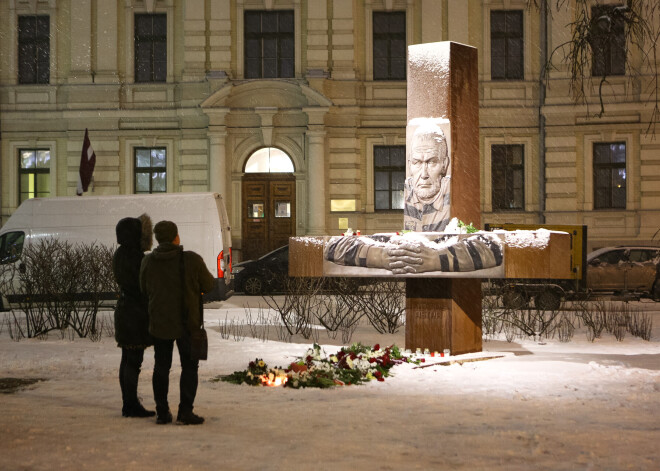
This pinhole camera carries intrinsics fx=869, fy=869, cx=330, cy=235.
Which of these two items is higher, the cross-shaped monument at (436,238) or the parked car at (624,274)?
the cross-shaped monument at (436,238)

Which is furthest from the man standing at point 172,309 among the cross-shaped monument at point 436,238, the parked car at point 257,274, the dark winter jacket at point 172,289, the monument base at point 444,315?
the parked car at point 257,274

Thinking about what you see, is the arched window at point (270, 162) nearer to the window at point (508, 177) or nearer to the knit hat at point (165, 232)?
the window at point (508, 177)

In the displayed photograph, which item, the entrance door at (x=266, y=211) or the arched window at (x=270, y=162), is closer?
the entrance door at (x=266, y=211)

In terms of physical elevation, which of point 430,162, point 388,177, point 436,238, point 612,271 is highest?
point 388,177

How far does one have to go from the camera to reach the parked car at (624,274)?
19.9 m

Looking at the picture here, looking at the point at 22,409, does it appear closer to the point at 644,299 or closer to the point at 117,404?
the point at 117,404

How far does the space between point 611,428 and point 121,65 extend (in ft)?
75.5

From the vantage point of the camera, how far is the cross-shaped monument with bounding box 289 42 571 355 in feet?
32.1

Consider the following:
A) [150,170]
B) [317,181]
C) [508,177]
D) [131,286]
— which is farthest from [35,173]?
[131,286]

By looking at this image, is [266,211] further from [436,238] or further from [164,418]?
[164,418]

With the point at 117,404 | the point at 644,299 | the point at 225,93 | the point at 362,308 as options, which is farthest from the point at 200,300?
the point at 225,93

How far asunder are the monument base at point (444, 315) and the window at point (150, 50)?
18.5 m

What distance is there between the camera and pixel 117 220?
18.7 m

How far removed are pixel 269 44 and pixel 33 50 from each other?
24.5ft
